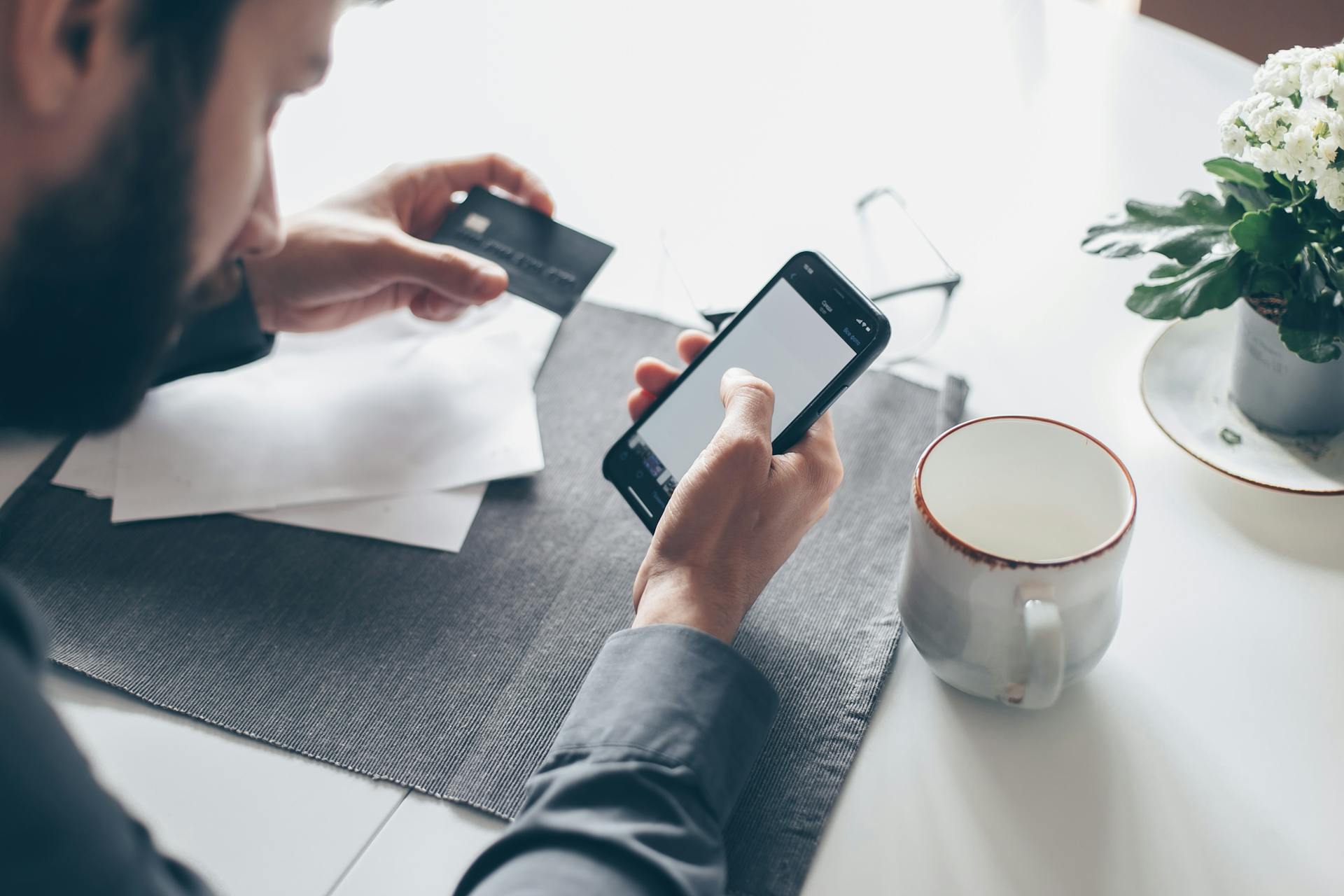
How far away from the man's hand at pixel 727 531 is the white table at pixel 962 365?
0.12 meters

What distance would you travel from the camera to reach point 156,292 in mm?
598

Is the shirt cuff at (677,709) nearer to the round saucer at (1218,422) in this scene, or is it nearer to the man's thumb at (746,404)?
the man's thumb at (746,404)

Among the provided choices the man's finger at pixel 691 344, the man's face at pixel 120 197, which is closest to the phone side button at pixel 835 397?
the man's finger at pixel 691 344

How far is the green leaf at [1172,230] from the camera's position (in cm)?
73

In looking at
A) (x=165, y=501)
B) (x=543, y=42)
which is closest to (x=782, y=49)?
(x=543, y=42)

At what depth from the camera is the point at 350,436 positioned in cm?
87

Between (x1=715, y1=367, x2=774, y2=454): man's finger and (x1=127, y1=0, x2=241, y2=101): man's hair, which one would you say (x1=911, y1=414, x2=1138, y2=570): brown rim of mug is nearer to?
(x1=715, y1=367, x2=774, y2=454): man's finger

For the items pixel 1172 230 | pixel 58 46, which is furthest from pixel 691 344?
pixel 58 46

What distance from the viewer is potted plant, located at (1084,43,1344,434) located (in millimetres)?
651

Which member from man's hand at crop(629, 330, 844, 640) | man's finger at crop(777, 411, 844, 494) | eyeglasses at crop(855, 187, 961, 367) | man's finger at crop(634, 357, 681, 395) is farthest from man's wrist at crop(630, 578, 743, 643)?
eyeglasses at crop(855, 187, 961, 367)

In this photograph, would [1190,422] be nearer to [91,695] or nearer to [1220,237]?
[1220,237]

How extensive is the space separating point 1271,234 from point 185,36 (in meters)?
0.64


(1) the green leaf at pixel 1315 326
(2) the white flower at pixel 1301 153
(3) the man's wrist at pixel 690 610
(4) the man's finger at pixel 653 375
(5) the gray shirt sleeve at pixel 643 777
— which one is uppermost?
(2) the white flower at pixel 1301 153

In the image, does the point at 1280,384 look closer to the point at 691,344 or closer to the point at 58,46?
the point at 691,344
